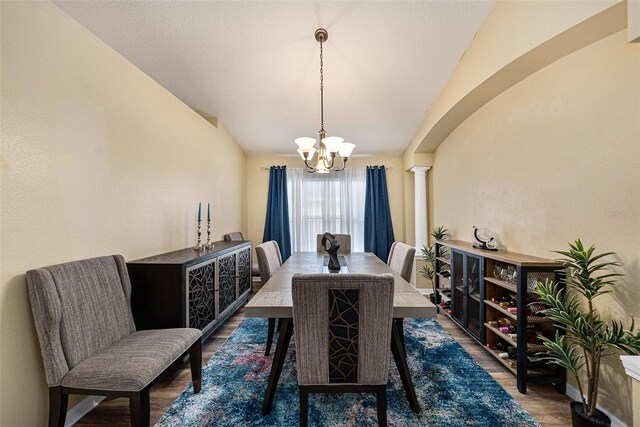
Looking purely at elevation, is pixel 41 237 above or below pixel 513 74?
below

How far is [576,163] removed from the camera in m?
1.89

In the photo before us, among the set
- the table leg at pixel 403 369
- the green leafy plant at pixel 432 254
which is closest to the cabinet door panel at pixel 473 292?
the green leafy plant at pixel 432 254

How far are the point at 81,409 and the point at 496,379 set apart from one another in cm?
284

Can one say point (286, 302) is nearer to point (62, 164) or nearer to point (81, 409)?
point (81, 409)

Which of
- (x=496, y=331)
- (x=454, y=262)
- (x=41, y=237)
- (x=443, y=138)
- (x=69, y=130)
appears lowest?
(x=496, y=331)

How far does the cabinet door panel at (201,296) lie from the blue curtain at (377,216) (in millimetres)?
2951

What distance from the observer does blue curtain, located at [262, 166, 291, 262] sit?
501 centimetres

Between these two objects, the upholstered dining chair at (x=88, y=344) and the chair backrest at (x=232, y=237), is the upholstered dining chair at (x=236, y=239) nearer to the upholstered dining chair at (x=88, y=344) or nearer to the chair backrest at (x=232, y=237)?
the chair backrest at (x=232, y=237)

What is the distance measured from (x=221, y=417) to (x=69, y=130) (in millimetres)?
1995

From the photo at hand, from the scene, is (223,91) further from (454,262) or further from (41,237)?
(454,262)

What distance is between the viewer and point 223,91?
3264 mm

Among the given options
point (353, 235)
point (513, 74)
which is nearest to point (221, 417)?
point (513, 74)

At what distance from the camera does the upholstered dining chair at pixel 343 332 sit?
1.37 metres

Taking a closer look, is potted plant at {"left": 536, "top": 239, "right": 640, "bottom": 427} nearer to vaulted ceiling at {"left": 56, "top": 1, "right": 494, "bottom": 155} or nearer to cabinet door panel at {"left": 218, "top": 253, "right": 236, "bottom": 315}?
vaulted ceiling at {"left": 56, "top": 1, "right": 494, "bottom": 155}
